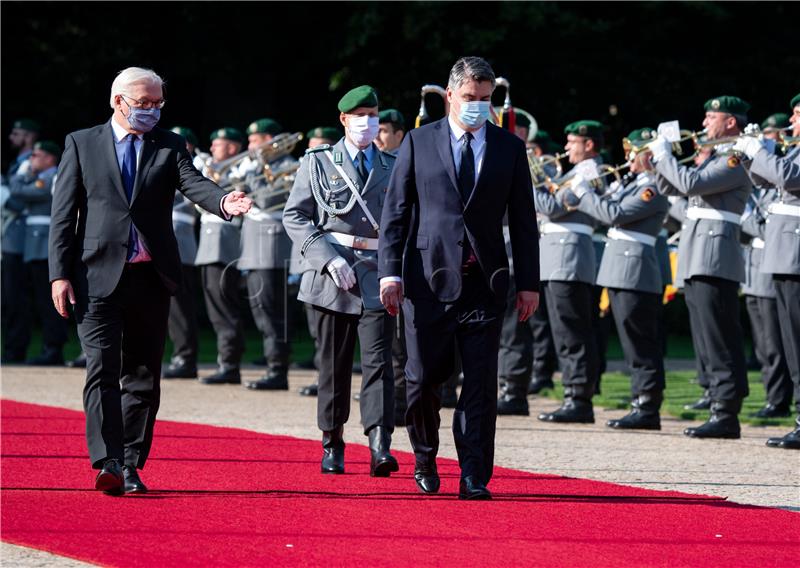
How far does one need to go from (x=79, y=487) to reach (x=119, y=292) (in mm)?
925

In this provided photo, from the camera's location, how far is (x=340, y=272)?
796cm

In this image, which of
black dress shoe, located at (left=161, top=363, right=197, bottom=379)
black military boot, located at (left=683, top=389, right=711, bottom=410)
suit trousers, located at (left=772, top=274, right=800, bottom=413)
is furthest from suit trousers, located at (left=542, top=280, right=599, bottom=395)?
black dress shoe, located at (left=161, top=363, right=197, bottom=379)

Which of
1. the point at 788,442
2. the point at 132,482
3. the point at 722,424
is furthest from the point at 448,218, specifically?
the point at 722,424

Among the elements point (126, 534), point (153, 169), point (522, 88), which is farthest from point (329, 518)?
point (522, 88)

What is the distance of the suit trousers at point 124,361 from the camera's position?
288 inches

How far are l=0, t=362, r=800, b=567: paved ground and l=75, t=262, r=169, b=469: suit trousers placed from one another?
52.7 inches

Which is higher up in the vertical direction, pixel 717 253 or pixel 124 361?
pixel 717 253

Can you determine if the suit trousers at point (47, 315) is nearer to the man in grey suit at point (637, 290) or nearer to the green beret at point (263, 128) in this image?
the green beret at point (263, 128)

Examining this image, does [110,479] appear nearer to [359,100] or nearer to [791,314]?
[359,100]

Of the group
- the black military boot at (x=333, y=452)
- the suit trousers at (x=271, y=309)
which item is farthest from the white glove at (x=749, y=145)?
the suit trousers at (x=271, y=309)

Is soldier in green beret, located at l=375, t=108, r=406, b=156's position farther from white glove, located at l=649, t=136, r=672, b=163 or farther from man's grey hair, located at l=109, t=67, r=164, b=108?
man's grey hair, located at l=109, t=67, r=164, b=108

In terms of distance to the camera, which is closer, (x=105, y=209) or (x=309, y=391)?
(x=105, y=209)

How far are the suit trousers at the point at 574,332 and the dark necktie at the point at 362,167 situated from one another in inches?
126

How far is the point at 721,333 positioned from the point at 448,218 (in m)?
3.45
